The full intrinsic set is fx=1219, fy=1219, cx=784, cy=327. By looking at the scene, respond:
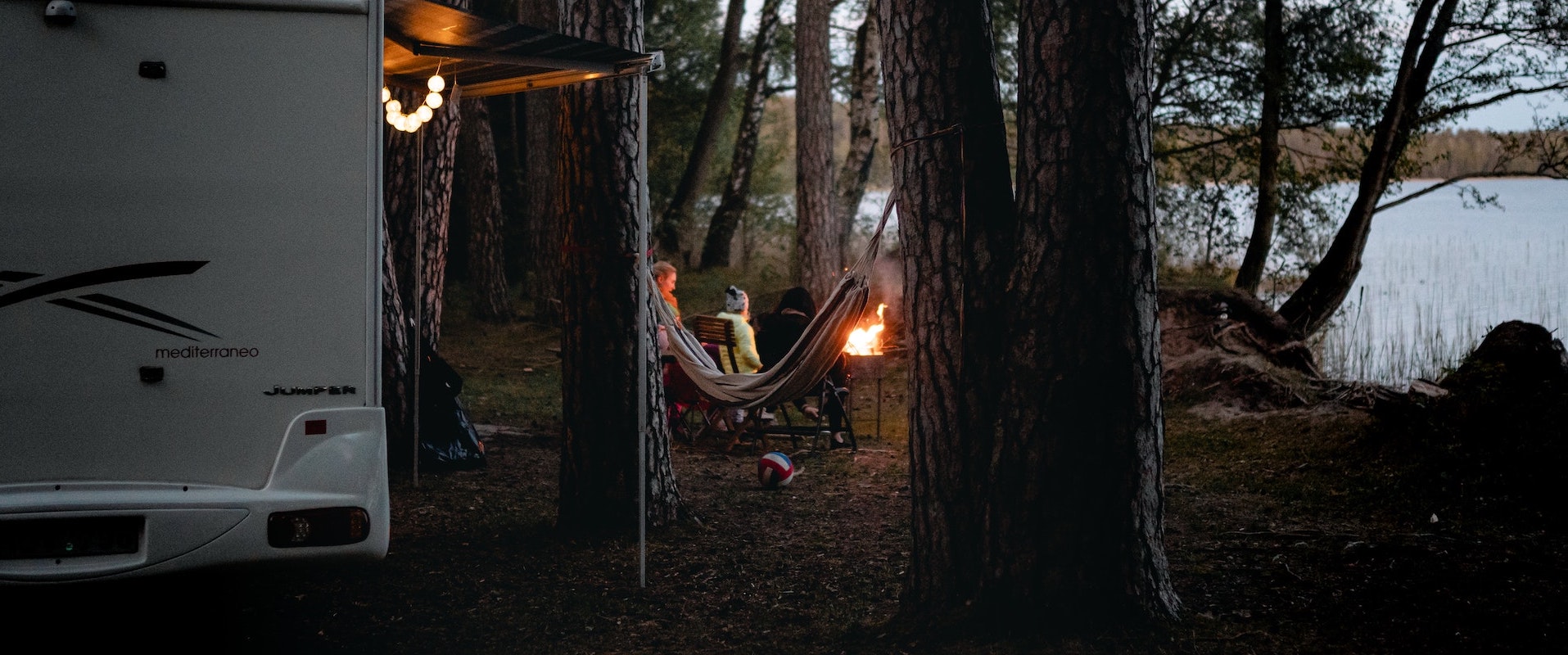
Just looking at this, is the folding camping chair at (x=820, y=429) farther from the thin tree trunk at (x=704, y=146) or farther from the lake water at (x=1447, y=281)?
the thin tree trunk at (x=704, y=146)

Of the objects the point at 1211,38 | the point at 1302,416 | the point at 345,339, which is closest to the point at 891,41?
the point at 345,339

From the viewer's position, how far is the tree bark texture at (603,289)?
15.5 ft

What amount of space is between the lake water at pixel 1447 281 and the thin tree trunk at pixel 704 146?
27.0 feet

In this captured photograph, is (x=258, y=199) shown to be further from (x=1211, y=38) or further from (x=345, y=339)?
(x=1211, y=38)

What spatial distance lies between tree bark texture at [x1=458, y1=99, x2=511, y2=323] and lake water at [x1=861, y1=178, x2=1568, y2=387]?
8342 millimetres

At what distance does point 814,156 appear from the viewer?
12.3 m

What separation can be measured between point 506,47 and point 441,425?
8.76ft

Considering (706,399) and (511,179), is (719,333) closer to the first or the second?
(706,399)

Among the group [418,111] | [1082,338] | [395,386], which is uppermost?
[418,111]

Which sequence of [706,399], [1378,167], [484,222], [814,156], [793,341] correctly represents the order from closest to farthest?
[706,399] < [793,341] < [1378,167] < [814,156] < [484,222]

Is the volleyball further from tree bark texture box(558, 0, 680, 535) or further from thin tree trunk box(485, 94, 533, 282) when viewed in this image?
thin tree trunk box(485, 94, 533, 282)

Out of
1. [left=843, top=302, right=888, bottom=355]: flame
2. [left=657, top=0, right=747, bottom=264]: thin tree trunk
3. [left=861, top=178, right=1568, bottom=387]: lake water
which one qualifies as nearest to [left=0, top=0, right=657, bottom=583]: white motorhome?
[left=843, top=302, right=888, bottom=355]: flame

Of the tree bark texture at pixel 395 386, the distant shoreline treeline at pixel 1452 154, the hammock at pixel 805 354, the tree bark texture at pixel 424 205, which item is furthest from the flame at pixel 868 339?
the distant shoreline treeline at pixel 1452 154

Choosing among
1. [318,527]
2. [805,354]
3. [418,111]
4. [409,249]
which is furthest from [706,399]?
[318,527]
